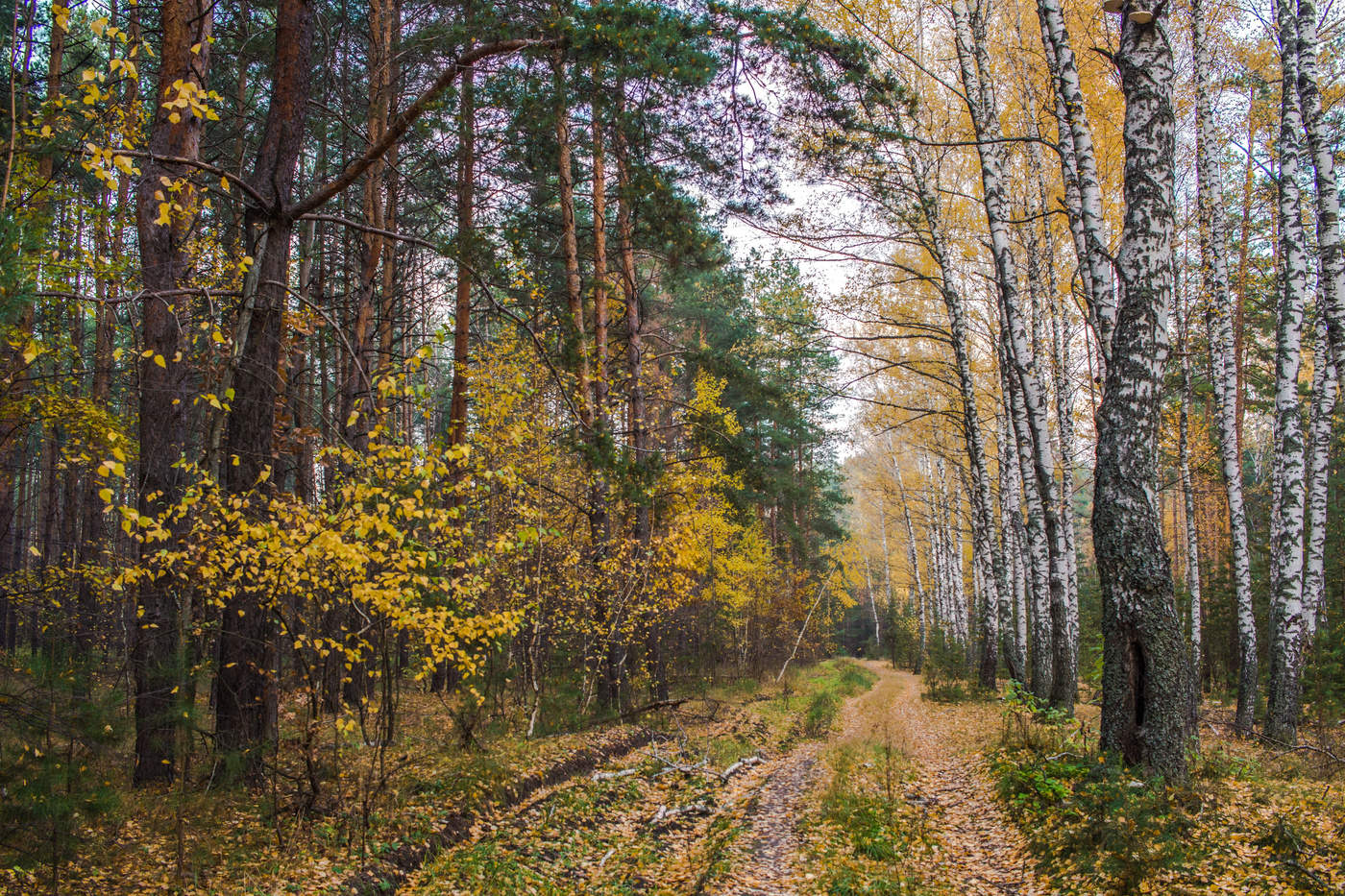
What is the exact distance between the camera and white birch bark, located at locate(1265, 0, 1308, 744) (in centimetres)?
877

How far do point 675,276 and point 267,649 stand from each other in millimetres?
8139

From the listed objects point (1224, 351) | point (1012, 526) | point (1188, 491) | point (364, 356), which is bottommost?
point (1012, 526)

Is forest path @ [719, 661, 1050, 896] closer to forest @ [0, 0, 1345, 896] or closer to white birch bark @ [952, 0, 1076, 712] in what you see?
forest @ [0, 0, 1345, 896]

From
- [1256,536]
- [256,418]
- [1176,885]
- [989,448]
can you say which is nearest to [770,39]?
[256,418]

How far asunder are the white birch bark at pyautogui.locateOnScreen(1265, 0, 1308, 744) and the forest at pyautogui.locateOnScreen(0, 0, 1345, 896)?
59 millimetres

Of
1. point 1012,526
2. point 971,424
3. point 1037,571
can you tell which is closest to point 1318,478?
point 1037,571

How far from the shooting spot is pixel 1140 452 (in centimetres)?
576

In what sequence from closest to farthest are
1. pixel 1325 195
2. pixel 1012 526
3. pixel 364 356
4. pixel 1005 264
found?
pixel 1325 195 → pixel 1005 264 → pixel 364 356 → pixel 1012 526

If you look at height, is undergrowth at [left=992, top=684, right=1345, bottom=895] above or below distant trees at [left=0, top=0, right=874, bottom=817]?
below

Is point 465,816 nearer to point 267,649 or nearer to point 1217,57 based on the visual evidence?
point 267,649

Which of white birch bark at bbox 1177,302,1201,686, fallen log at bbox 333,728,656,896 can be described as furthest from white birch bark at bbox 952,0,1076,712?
fallen log at bbox 333,728,656,896

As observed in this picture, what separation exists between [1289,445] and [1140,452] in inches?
207

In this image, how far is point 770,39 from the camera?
6.21 metres

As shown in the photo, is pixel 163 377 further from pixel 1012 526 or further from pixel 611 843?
pixel 1012 526
